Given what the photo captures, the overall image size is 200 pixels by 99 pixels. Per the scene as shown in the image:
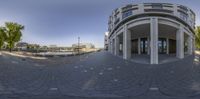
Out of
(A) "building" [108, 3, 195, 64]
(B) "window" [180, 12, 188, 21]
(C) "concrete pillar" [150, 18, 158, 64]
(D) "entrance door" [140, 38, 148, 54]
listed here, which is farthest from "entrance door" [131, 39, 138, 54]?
(C) "concrete pillar" [150, 18, 158, 64]

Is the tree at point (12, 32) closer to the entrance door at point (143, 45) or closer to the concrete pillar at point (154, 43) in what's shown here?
the entrance door at point (143, 45)

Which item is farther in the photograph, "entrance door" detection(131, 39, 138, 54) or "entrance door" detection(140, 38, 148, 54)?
"entrance door" detection(131, 39, 138, 54)

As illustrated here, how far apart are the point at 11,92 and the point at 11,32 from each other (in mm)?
46994

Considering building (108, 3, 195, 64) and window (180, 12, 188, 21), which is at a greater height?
window (180, 12, 188, 21)

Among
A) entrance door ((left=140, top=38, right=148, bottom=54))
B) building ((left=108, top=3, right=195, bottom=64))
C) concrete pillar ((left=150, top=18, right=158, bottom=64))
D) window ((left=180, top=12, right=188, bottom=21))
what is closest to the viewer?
concrete pillar ((left=150, top=18, right=158, bottom=64))

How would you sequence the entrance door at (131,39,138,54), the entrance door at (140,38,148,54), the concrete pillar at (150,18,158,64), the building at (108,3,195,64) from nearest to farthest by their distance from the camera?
the concrete pillar at (150,18,158,64), the building at (108,3,195,64), the entrance door at (140,38,148,54), the entrance door at (131,39,138,54)

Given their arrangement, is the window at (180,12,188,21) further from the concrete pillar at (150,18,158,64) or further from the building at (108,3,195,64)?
the concrete pillar at (150,18,158,64)

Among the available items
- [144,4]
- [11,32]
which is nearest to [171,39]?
[144,4]

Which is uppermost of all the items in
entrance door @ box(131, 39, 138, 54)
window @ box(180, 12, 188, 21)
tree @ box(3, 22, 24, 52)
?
window @ box(180, 12, 188, 21)

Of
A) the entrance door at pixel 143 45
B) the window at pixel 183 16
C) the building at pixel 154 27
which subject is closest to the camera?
the building at pixel 154 27

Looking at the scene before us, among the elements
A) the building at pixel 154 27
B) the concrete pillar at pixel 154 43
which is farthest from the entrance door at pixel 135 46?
the concrete pillar at pixel 154 43

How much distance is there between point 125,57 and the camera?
113 feet

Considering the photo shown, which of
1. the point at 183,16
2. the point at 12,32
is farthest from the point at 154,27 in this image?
the point at 12,32

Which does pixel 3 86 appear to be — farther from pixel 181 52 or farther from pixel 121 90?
pixel 181 52
